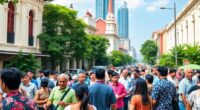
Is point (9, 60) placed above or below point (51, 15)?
below

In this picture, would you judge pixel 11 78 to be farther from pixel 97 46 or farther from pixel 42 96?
pixel 97 46

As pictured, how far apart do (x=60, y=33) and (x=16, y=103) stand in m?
38.2

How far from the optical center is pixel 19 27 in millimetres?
33406

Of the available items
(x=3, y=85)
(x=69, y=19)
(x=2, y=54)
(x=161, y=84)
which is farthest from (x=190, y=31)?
(x=3, y=85)

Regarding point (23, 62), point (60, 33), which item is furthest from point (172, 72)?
point (60, 33)

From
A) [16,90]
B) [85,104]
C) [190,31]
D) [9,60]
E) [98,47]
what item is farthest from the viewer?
[98,47]

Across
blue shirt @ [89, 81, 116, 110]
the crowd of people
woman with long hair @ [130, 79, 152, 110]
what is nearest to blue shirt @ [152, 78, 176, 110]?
the crowd of people

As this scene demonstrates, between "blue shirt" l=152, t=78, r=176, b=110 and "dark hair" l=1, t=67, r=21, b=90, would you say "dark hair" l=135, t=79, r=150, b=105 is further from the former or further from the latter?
"dark hair" l=1, t=67, r=21, b=90

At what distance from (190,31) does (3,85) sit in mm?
46616

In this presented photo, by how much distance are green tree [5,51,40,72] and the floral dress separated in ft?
86.1

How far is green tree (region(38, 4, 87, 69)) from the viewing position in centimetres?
3889

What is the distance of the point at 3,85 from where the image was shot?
4.32m

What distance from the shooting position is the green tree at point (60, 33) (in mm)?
38891

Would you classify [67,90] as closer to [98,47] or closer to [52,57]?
[52,57]
